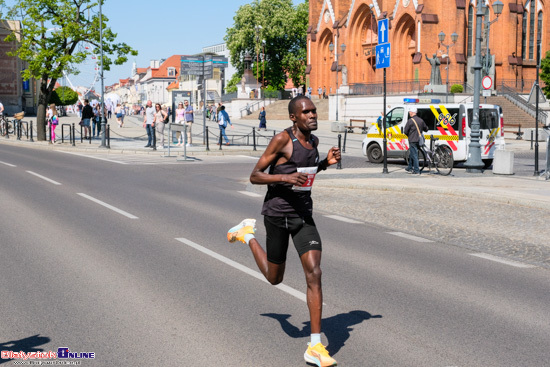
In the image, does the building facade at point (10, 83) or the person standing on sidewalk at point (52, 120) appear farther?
the building facade at point (10, 83)

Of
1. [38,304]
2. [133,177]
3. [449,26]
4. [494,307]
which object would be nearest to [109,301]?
[38,304]

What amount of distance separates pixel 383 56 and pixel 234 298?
14.8 meters

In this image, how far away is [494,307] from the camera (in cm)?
593

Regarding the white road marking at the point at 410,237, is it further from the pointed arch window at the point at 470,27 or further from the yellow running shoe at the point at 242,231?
the pointed arch window at the point at 470,27

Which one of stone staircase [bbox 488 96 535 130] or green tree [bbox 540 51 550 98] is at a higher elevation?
green tree [bbox 540 51 550 98]

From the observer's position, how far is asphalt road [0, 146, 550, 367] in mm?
4703

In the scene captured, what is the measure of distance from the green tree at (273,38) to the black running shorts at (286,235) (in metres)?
75.3

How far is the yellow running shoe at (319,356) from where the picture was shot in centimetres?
430

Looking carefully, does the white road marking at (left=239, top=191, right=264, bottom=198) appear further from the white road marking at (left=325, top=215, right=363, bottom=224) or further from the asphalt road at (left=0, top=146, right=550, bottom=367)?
the asphalt road at (left=0, top=146, right=550, bottom=367)

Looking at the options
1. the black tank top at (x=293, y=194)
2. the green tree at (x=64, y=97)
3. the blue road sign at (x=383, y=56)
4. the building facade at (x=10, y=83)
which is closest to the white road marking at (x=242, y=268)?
the black tank top at (x=293, y=194)

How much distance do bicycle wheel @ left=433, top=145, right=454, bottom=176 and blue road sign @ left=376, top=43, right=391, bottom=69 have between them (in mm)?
2794

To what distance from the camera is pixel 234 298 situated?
6055mm

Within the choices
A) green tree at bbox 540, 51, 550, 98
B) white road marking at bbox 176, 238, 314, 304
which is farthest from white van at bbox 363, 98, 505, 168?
green tree at bbox 540, 51, 550, 98

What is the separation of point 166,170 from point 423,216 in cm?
1023
